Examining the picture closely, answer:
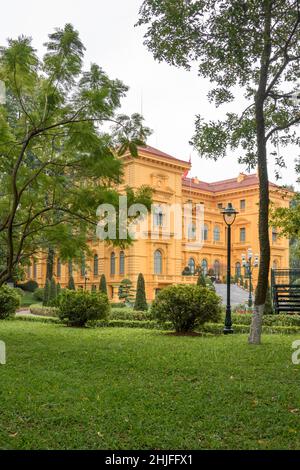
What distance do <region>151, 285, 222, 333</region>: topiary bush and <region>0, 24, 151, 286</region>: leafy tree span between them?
374 centimetres

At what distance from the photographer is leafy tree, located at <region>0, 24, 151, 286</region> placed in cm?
807

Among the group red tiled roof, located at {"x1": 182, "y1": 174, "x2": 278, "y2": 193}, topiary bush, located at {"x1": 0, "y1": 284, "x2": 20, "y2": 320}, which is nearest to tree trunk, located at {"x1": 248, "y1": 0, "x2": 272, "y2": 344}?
topiary bush, located at {"x1": 0, "y1": 284, "x2": 20, "y2": 320}

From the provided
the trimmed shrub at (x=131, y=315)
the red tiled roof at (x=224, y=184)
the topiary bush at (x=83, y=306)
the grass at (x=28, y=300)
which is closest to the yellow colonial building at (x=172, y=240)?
the red tiled roof at (x=224, y=184)

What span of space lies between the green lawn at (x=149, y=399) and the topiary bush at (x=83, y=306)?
211 inches

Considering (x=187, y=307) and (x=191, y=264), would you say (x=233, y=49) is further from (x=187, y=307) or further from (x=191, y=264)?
(x=191, y=264)

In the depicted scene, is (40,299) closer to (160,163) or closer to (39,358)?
(160,163)

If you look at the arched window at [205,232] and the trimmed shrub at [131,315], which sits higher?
the arched window at [205,232]

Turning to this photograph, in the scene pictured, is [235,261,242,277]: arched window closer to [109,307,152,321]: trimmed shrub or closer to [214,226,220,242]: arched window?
[214,226,220,242]: arched window

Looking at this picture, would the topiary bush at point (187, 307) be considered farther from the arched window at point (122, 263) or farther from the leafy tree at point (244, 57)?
the arched window at point (122, 263)

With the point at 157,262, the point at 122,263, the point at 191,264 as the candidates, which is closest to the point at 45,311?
the point at 122,263

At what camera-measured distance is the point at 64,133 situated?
846cm

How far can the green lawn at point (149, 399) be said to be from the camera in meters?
4.59

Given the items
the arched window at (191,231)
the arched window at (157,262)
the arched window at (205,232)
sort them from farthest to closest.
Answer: the arched window at (205,232) < the arched window at (191,231) < the arched window at (157,262)

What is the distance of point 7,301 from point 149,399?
14.7 metres
